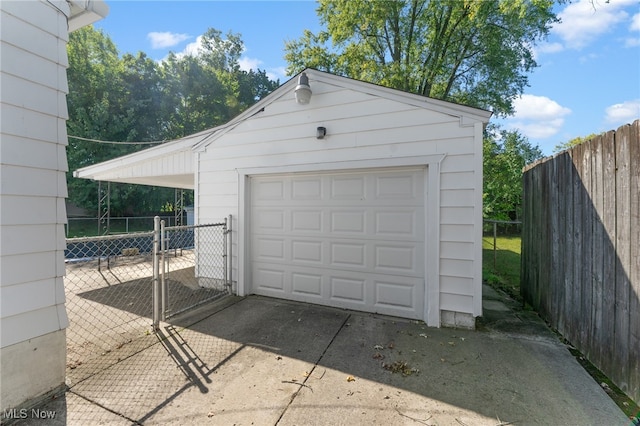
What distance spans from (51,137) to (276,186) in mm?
2804

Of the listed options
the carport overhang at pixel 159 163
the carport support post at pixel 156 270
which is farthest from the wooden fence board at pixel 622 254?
the carport overhang at pixel 159 163

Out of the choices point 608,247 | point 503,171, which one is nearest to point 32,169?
point 608,247

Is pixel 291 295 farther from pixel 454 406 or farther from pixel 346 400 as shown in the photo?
pixel 454 406

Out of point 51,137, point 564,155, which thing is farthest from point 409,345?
point 51,137

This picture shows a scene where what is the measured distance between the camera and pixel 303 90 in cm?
402

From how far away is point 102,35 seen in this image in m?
19.6

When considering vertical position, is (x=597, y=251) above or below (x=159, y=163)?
below

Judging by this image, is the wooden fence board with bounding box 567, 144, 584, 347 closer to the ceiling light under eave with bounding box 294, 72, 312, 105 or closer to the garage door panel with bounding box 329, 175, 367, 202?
the garage door panel with bounding box 329, 175, 367, 202

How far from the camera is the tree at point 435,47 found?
9656mm

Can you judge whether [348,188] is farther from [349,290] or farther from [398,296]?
[398,296]

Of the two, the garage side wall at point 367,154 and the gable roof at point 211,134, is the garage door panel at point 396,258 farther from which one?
the gable roof at point 211,134

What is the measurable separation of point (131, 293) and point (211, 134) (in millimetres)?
3096

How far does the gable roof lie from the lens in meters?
3.45

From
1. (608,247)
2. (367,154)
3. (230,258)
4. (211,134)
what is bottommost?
(230,258)
